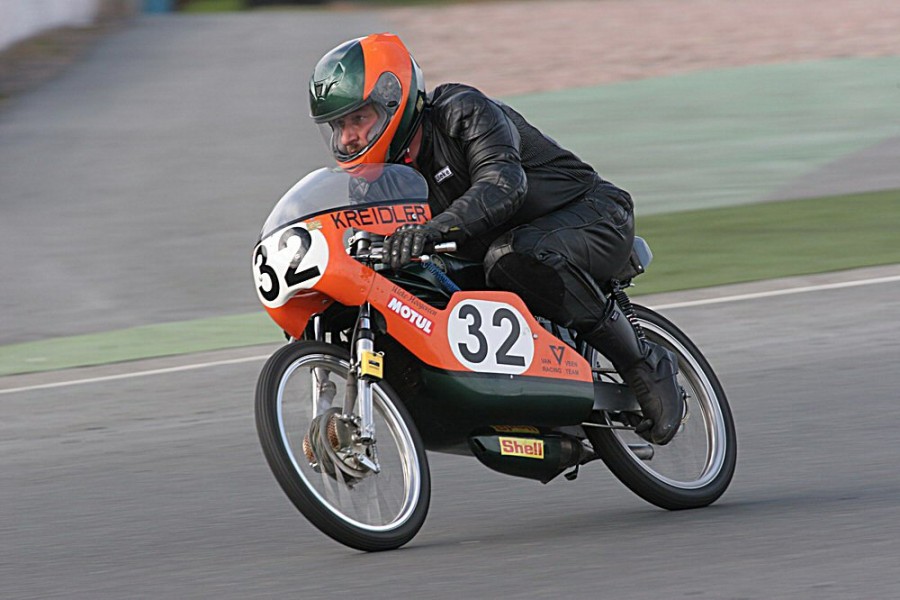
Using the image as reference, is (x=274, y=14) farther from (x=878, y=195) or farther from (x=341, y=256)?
(x=341, y=256)

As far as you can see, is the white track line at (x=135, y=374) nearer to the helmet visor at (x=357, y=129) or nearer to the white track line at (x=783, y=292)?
the white track line at (x=783, y=292)

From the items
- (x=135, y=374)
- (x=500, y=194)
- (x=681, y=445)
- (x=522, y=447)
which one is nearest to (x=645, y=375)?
(x=681, y=445)

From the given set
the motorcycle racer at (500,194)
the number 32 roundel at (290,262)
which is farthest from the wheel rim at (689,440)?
the number 32 roundel at (290,262)

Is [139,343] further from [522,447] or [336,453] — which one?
[336,453]

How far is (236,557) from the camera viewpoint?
5281 millimetres

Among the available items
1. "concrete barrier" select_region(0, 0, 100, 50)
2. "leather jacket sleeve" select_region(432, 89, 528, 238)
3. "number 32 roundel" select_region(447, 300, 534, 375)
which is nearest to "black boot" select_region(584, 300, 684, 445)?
"number 32 roundel" select_region(447, 300, 534, 375)

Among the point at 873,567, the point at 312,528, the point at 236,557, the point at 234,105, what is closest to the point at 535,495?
the point at 312,528

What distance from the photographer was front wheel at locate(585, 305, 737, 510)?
5805 mm

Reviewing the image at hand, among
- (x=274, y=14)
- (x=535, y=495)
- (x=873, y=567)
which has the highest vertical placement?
(x=873, y=567)

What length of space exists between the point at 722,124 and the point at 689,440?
12.1 m

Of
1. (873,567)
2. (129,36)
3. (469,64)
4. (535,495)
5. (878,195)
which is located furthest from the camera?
(129,36)

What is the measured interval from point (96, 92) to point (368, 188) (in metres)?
Result: 16.7

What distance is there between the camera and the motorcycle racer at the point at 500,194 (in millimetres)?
5266

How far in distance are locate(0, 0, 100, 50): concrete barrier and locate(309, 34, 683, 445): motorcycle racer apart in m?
18.6
